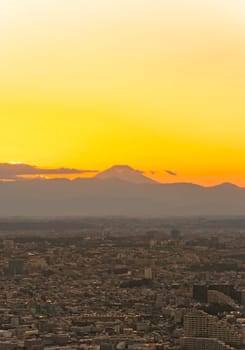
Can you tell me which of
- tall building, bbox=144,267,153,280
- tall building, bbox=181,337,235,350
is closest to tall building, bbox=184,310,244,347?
tall building, bbox=181,337,235,350

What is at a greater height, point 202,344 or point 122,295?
point 122,295

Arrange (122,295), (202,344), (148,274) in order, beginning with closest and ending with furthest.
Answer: (202,344)
(122,295)
(148,274)

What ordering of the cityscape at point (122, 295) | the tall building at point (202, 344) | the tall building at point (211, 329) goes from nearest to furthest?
the tall building at point (202, 344)
the tall building at point (211, 329)
the cityscape at point (122, 295)

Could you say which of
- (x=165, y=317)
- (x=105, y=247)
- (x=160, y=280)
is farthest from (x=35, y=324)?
(x=105, y=247)

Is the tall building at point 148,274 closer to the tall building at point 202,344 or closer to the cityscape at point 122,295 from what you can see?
the cityscape at point 122,295

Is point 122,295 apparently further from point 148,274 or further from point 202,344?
point 202,344

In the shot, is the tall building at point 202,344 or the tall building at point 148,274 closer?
the tall building at point 202,344

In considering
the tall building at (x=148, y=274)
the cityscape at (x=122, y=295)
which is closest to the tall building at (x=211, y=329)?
the cityscape at (x=122, y=295)

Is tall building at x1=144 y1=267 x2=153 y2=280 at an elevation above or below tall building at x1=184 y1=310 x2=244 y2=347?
above

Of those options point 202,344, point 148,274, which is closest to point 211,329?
point 202,344

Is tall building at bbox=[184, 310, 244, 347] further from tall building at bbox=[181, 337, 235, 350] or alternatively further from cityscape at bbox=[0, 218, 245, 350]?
tall building at bbox=[181, 337, 235, 350]

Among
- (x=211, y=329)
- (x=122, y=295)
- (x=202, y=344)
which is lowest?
(x=202, y=344)

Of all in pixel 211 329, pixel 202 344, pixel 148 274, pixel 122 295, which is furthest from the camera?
pixel 148 274
